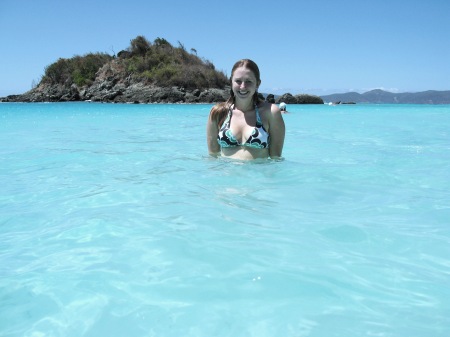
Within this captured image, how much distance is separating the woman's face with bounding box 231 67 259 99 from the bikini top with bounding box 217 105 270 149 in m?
0.24

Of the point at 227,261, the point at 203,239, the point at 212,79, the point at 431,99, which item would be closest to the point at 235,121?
the point at 203,239

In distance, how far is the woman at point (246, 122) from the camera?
15.7 ft

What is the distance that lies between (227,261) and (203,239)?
36 cm

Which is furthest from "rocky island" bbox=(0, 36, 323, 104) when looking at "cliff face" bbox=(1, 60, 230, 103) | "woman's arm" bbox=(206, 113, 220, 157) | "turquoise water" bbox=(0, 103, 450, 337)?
"turquoise water" bbox=(0, 103, 450, 337)

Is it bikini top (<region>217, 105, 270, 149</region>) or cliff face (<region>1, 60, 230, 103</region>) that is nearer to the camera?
bikini top (<region>217, 105, 270, 149</region>)

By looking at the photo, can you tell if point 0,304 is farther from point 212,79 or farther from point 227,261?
point 212,79

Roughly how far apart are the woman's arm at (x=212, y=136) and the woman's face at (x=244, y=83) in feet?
1.64

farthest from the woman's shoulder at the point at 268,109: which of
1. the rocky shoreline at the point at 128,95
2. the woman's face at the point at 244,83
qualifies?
the rocky shoreline at the point at 128,95

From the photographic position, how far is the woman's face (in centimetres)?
471

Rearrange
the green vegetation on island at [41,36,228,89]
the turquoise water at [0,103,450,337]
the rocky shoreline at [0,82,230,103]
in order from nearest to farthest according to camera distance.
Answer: the turquoise water at [0,103,450,337]
the rocky shoreline at [0,82,230,103]
the green vegetation on island at [41,36,228,89]

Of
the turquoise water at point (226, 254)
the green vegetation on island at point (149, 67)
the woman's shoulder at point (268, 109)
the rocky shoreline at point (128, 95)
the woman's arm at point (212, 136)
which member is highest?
the green vegetation on island at point (149, 67)

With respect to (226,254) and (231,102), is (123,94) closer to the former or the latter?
(231,102)

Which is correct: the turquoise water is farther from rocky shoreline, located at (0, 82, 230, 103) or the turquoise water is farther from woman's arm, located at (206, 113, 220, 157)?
rocky shoreline, located at (0, 82, 230, 103)

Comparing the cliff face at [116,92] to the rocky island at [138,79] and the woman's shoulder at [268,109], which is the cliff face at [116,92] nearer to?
the rocky island at [138,79]
